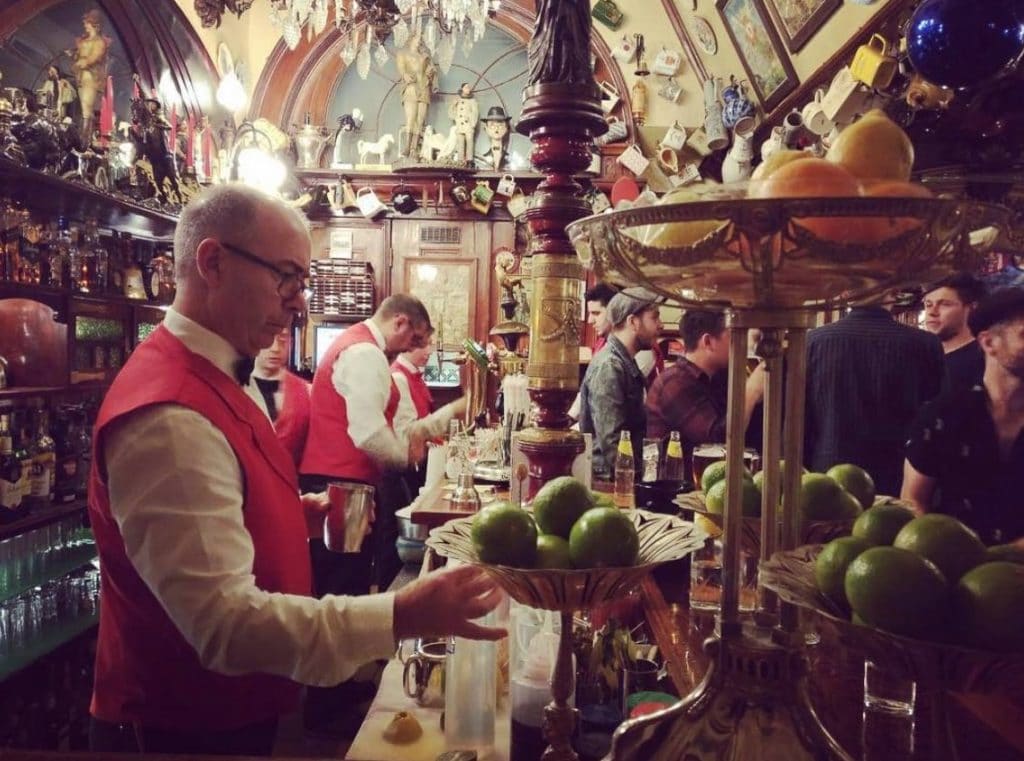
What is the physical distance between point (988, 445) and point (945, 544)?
1.89 m

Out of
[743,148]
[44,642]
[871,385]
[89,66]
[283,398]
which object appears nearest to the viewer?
[871,385]

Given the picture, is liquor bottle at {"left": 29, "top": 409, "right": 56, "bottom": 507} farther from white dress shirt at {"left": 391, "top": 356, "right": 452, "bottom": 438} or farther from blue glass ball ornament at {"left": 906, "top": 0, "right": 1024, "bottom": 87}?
blue glass ball ornament at {"left": 906, "top": 0, "right": 1024, "bottom": 87}

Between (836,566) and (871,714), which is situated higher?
(836,566)

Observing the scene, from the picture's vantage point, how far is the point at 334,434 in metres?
4.01

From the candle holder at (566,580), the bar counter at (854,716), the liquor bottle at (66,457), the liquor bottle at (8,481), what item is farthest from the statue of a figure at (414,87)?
the candle holder at (566,580)

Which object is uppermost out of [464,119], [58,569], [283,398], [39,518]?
[464,119]

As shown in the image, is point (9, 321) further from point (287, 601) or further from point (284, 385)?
point (287, 601)

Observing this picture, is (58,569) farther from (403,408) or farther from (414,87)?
(414,87)

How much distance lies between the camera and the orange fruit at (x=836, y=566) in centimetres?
76

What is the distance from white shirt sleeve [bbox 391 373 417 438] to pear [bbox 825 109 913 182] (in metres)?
3.57

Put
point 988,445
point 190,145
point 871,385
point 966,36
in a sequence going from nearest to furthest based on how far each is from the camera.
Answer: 1. point 966,36
2. point 988,445
3. point 871,385
4. point 190,145

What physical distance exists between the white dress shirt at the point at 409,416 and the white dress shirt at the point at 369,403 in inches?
15.1

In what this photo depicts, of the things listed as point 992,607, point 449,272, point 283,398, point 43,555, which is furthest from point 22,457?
point 449,272

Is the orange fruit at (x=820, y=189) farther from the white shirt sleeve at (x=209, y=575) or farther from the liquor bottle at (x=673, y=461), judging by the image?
the liquor bottle at (x=673, y=461)
